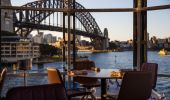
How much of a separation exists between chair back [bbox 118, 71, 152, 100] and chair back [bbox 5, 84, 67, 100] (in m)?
1.21

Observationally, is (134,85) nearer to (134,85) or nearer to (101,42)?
(134,85)

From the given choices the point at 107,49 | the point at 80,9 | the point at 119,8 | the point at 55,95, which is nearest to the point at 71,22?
the point at 80,9

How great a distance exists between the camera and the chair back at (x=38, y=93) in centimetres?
212

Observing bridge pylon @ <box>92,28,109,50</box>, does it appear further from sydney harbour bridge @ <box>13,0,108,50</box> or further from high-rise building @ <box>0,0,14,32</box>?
high-rise building @ <box>0,0,14,32</box>

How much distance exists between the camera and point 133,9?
5613mm

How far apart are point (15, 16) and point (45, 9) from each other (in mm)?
1267

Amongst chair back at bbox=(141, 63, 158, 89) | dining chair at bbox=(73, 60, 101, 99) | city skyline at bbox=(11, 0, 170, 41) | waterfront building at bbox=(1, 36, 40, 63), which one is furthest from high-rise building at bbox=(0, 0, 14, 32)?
chair back at bbox=(141, 63, 158, 89)

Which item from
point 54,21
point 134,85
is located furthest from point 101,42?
point 134,85

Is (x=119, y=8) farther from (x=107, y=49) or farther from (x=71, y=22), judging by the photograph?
(x=107, y=49)

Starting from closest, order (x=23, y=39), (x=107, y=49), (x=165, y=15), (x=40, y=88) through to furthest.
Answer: (x=40, y=88) < (x=165, y=15) < (x=23, y=39) < (x=107, y=49)

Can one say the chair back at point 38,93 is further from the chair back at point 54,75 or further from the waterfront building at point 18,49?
the waterfront building at point 18,49

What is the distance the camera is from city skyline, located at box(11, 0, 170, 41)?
5863 mm

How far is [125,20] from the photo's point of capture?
676 centimetres

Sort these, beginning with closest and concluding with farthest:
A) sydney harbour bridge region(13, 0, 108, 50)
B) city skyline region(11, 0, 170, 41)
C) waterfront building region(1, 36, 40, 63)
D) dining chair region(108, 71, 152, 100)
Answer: dining chair region(108, 71, 152, 100) → sydney harbour bridge region(13, 0, 108, 50) → city skyline region(11, 0, 170, 41) → waterfront building region(1, 36, 40, 63)
